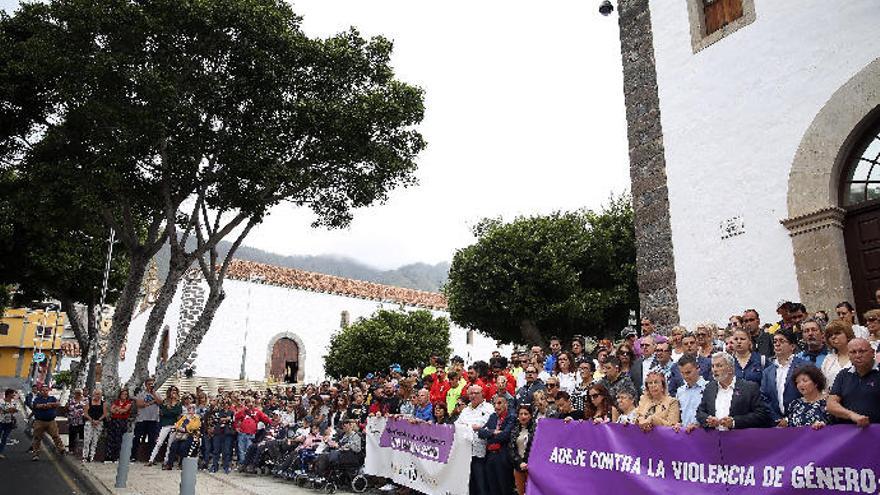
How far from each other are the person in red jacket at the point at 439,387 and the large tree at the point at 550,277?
13.4 meters

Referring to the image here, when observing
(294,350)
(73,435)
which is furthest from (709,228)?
(294,350)

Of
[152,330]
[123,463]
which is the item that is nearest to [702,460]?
[123,463]

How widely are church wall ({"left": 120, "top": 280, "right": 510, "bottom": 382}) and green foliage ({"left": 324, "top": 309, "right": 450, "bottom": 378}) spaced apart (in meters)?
5.80

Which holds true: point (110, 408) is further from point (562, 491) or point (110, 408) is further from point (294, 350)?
point (294, 350)

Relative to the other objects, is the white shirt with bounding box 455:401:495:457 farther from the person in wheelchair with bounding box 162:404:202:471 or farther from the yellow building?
the yellow building

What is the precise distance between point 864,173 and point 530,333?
17918 mm

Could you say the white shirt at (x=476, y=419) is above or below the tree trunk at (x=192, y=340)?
below

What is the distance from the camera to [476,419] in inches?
317

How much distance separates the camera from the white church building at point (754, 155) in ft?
26.1

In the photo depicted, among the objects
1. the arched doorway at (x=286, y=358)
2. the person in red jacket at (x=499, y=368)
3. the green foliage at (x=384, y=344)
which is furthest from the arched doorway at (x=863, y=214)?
the arched doorway at (x=286, y=358)

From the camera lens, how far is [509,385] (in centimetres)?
893

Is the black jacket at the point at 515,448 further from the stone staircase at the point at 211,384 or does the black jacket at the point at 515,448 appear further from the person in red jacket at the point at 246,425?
the stone staircase at the point at 211,384

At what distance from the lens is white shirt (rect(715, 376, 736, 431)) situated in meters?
5.02

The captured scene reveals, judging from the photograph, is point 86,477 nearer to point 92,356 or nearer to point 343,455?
point 343,455
